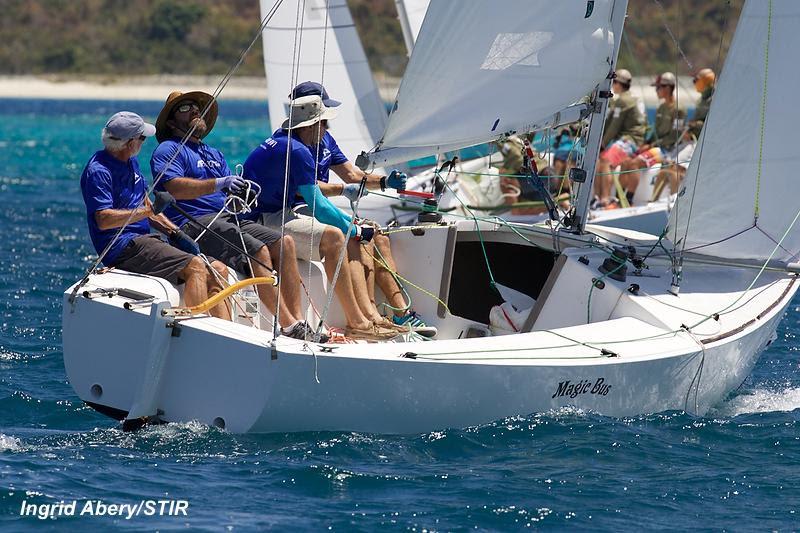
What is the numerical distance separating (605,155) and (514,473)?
8550 millimetres

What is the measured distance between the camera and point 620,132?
14.1 meters

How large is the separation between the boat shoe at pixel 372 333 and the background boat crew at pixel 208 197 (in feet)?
1.45

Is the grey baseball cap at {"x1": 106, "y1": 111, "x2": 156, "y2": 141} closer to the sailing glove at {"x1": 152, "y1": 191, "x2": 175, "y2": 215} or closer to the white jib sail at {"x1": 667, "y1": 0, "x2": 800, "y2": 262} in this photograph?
the sailing glove at {"x1": 152, "y1": 191, "x2": 175, "y2": 215}

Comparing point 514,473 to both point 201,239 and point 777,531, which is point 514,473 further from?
point 201,239

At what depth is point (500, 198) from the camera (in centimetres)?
1342

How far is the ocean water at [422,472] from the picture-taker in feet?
16.5

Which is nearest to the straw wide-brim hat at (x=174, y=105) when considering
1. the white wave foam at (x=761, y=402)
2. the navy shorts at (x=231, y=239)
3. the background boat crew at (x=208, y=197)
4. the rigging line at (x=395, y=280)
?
the background boat crew at (x=208, y=197)

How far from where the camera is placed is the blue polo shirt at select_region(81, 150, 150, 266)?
237 inches

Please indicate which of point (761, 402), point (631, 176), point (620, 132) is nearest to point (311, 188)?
point (761, 402)

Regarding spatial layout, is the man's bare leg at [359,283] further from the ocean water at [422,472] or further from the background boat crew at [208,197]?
the ocean water at [422,472]

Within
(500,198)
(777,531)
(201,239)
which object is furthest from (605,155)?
(777,531)

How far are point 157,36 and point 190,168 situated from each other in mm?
59853

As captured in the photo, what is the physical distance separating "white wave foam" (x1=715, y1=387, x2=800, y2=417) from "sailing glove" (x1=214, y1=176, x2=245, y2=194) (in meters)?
2.87

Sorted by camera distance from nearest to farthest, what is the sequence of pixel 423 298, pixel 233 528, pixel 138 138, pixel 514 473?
pixel 233 528, pixel 514 473, pixel 138 138, pixel 423 298
